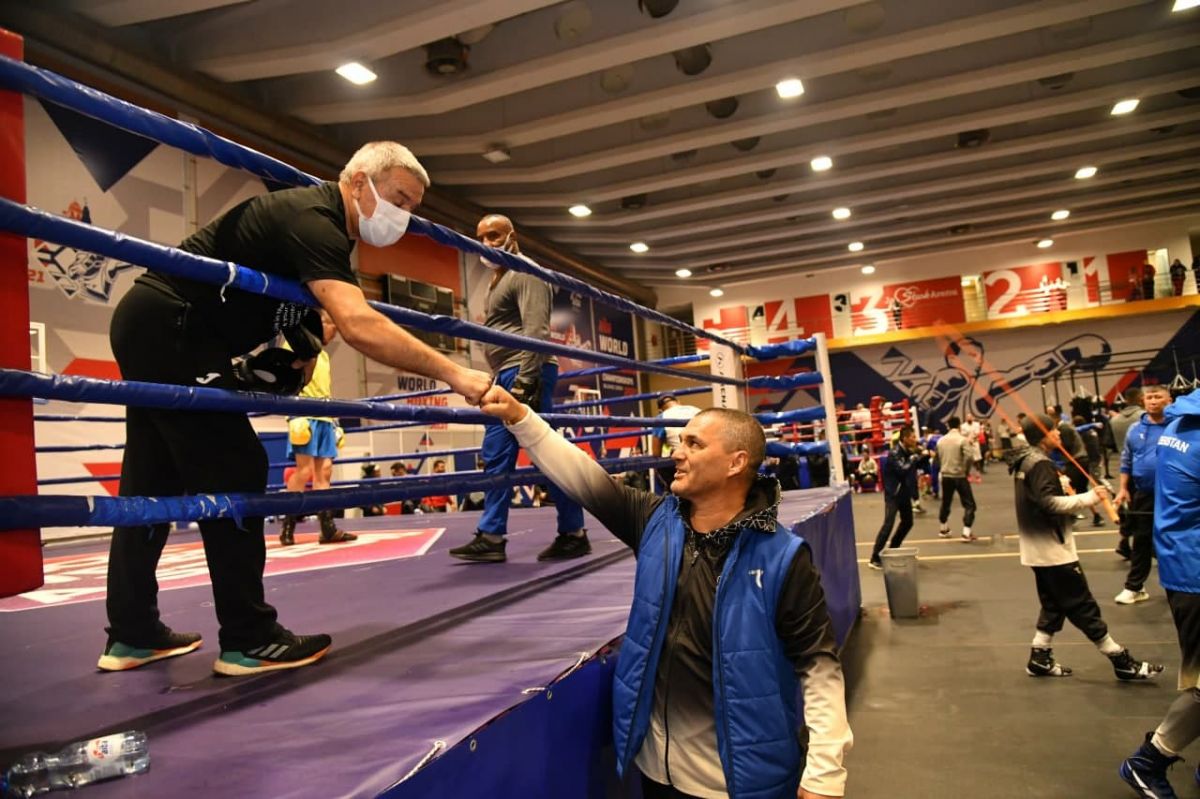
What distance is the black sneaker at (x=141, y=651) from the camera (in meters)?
1.52

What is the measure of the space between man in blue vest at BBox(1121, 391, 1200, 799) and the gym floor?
126 millimetres

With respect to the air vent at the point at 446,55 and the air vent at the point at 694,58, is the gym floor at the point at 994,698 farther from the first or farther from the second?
the air vent at the point at 446,55

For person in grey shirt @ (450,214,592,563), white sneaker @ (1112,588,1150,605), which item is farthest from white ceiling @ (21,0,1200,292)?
white sneaker @ (1112,588,1150,605)

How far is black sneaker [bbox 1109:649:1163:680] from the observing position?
3.17m

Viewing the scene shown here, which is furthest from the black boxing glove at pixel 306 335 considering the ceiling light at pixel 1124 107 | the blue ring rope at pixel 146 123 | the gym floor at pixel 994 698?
the ceiling light at pixel 1124 107

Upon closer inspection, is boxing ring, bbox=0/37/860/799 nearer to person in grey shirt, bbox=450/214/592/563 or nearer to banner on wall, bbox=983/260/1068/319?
person in grey shirt, bbox=450/214/592/563

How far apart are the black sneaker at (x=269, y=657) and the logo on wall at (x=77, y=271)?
578 centimetres

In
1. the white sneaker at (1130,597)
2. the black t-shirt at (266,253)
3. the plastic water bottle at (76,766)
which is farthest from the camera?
the white sneaker at (1130,597)

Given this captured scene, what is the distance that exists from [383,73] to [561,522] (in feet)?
22.9

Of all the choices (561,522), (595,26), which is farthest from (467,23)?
(561,522)

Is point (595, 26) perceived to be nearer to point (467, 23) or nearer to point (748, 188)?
point (467, 23)

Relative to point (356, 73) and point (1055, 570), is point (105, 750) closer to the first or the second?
point (1055, 570)

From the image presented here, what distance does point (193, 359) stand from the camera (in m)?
1.47

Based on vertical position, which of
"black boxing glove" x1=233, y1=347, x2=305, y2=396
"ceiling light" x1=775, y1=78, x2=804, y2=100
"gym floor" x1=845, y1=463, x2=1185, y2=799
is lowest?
"gym floor" x1=845, y1=463, x2=1185, y2=799
